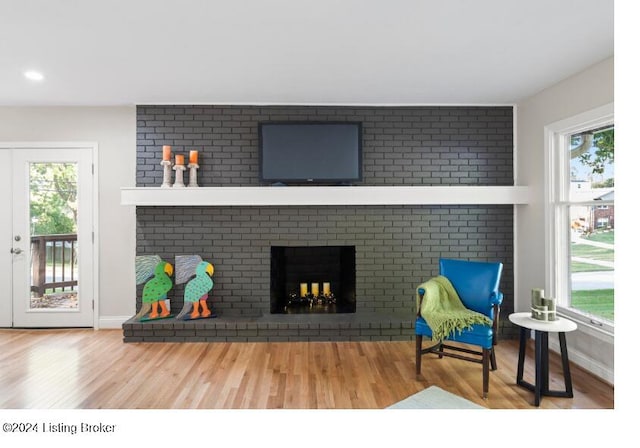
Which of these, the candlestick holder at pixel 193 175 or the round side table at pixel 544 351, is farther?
the candlestick holder at pixel 193 175

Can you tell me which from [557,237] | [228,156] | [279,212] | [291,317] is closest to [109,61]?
[228,156]

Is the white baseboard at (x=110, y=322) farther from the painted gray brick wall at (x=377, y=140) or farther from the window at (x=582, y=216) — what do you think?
the window at (x=582, y=216)

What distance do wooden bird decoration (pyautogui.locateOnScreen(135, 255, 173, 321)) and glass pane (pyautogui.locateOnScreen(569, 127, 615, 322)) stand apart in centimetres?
377

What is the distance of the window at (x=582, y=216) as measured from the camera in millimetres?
2891

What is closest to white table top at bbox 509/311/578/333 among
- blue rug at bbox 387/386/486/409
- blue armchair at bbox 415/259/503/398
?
blue armchair at bbox 415/259/503/398

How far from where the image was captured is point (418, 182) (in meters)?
4.01

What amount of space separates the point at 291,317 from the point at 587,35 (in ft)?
10.7

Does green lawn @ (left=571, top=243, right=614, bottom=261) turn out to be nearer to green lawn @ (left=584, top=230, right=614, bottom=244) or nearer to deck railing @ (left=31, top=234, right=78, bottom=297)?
green lawn @ (left=584, top=230, right=614, bottom=244)

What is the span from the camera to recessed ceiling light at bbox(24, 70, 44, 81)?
9.92 ft

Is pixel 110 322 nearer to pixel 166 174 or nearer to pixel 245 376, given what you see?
pixel 166 174

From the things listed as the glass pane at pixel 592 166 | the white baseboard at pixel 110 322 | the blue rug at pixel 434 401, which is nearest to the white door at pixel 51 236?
the white baseboard at pixel 110 322

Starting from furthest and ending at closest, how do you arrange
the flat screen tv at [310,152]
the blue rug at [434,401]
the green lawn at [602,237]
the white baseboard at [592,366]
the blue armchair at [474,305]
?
the flat screen tv at [310,152], the green lawn at [602,237], the white baseboard at [592,366], the blue armchair at [474,305], the blue rug at [434,401]

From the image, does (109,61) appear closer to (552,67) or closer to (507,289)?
(552,67)

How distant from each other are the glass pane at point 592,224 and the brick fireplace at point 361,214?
818 millimetres
